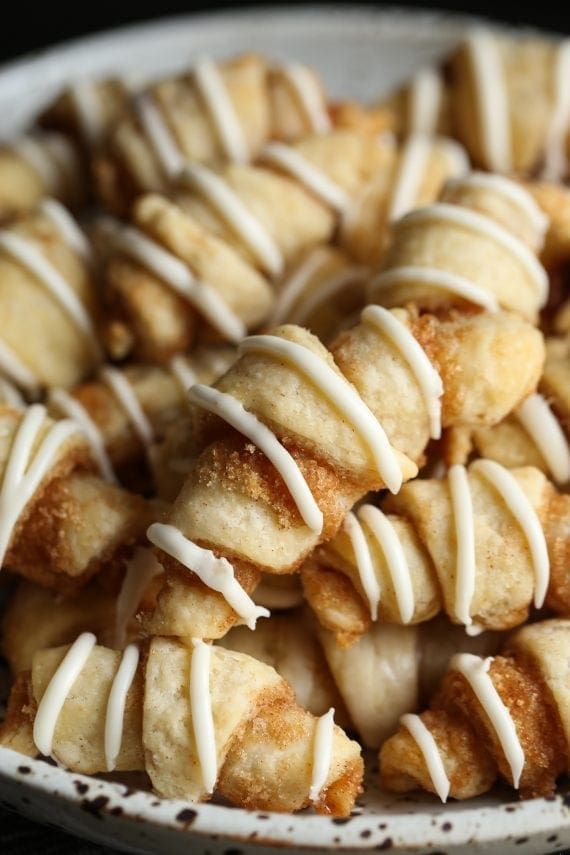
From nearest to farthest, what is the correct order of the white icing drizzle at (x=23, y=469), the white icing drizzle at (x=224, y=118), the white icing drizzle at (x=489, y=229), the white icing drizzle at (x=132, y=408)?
the white icing drizzle at (x=23, y=469)
the white icing drizzle at (x=489, y=229)
the white icing drizzle at (x=132, y=408)
the white icing drizzle at (x=224, y=118)

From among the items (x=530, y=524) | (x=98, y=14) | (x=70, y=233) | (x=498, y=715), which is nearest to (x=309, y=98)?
(x=70, y=233)

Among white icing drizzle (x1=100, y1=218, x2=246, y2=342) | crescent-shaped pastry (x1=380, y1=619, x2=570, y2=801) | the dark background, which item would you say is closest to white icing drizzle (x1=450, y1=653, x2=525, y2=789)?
crescent-shaped pastry (x1=380, y1=619, x2=570, y2=801)

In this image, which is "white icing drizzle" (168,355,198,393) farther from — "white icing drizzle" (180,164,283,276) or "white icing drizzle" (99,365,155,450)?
"white icing drizzle" (180,164,283,276)

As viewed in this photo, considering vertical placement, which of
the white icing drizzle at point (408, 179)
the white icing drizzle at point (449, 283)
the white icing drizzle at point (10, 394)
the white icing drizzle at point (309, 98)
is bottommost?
the white icing drizzle at point (10, 394)

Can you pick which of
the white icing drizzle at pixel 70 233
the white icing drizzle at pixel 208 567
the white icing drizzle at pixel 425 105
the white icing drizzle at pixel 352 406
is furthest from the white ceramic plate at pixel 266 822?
the white icing drizzle at pixel 425 105

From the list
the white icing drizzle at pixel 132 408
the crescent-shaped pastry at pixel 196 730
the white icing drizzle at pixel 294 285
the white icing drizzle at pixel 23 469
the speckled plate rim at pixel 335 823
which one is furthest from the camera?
the white icing drizzle at pixel 294 285

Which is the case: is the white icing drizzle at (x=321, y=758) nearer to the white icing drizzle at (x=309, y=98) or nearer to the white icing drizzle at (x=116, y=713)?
the white icing drizzle at (x=116, y=713)
